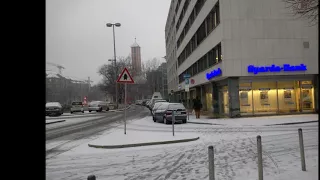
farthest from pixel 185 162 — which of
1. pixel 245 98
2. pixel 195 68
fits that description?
pixel 195 68

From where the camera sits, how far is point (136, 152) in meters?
10.8

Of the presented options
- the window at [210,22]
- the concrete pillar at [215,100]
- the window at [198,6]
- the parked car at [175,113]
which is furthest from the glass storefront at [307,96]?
the window at [198,6]

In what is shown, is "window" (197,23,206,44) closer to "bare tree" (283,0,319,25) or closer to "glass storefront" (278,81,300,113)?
"glass storefront" (278,81,300,113)

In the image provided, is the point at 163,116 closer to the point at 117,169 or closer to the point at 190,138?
the point at 190,138

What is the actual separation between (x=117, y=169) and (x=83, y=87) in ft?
329

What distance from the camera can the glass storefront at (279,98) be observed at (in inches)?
1047

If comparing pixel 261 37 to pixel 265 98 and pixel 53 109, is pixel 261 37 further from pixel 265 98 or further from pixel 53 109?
pixel 53 109

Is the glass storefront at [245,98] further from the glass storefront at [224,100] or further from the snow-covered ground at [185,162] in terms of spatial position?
the snow-covered ground at [185,162]

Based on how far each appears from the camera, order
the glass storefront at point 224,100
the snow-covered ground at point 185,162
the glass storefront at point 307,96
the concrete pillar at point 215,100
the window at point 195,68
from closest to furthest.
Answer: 1. the snow-covered ground at point 185,162
2. the glass storefront at point 307,96
3. the glass storefront at point 224,100
4. the concrete pillar at point 215,100
5. the window at point 195,68

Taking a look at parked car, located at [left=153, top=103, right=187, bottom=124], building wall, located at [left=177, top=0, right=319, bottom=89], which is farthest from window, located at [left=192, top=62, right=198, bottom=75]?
parked car, located at [left=153, top=103, right=187, bottom=124]

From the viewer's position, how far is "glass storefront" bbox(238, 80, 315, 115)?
1047 inches

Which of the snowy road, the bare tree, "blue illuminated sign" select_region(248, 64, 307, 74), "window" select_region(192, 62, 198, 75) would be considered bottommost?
the snowy road
